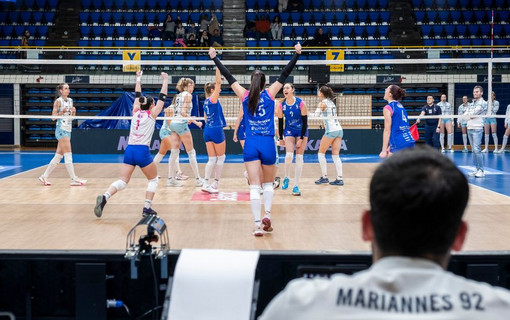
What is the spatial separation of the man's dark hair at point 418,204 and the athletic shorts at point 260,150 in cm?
450

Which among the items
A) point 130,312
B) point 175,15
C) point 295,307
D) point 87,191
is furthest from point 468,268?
point 175,15

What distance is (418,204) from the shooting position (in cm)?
127

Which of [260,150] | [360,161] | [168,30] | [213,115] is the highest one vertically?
[168,30]

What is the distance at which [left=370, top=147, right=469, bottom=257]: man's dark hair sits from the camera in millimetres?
1279

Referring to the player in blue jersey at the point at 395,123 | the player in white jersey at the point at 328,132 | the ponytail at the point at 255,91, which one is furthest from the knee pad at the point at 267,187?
the player in white jersey at the point at 328,132

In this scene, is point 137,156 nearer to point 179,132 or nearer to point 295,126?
point 179,132

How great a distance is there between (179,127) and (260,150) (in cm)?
407

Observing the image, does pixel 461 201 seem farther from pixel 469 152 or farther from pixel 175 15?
pixel 175 15

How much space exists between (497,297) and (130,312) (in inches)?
129

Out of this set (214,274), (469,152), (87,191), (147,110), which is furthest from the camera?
(469,152)

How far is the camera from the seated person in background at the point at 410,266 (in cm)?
122

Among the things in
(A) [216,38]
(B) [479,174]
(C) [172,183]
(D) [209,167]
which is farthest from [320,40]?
(D) [209,167]

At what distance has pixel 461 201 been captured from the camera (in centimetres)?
132

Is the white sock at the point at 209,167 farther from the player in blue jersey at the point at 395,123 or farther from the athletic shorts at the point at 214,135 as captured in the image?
the player in blue jersey at the point at 395,123
